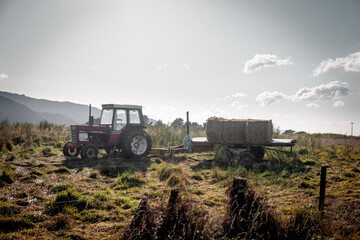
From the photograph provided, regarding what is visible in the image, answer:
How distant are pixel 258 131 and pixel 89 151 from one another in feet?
21.0

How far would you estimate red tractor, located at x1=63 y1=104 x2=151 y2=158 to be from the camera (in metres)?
9.35

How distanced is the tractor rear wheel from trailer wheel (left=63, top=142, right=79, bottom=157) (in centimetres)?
213

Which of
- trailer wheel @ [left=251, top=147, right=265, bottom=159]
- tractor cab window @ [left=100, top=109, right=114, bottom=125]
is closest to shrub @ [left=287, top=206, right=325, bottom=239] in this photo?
trailer wheel @ [left=251, top=147, right=265, bottom=159]

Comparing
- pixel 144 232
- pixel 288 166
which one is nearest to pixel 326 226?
pixel 144 232

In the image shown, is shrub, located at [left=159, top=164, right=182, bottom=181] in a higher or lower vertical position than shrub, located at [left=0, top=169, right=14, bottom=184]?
higher

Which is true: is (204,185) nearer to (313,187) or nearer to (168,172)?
(168,172)

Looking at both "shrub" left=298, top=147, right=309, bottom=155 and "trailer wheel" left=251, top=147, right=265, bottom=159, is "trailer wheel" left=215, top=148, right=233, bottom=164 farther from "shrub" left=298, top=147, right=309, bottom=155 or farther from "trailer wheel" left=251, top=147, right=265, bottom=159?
"shrub" left=298, top=147, right=309, bottom=155

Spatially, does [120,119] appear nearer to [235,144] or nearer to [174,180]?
[235,144]

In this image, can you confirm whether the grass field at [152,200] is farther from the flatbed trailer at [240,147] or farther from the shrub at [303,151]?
the shrub at [303,151]

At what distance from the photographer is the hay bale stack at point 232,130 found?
8.77 metres

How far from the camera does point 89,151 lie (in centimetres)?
911

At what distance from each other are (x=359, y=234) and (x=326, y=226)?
1.72 feet

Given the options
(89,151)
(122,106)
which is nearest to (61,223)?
(89,151)

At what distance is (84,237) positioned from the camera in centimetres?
309
